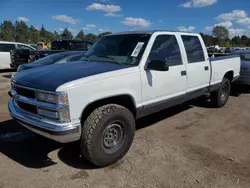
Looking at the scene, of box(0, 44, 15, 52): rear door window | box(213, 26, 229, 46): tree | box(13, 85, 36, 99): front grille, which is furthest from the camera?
box(213, 26, 229, 46): tree

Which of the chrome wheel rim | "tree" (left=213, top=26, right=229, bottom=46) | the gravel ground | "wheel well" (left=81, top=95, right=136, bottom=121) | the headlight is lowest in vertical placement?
the gravel ground

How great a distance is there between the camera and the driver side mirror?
12.0 ft

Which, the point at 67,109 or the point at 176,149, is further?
the point at 176,149

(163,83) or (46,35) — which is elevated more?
(46,35)

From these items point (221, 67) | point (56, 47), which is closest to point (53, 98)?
point (221, 67)

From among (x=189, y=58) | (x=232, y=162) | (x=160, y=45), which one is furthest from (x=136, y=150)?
(x=189, y=58)

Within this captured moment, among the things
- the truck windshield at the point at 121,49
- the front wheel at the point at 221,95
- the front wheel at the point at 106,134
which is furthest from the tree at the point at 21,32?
the front wheel at the point at 106,134

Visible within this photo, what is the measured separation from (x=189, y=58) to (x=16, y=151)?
362 centimetres

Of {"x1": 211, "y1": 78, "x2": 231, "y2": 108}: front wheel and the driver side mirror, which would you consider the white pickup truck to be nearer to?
→ the driver side mirror

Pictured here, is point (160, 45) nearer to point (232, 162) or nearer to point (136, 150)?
point (136, 150)

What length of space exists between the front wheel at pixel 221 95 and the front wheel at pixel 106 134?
3590 mm

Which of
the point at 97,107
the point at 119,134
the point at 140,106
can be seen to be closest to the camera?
the point at 97,107

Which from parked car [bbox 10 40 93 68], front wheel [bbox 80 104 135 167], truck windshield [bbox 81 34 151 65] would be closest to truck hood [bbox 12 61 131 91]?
truck windshield [bbox 81 34 151 65]

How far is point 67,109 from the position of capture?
2881 millimetres
